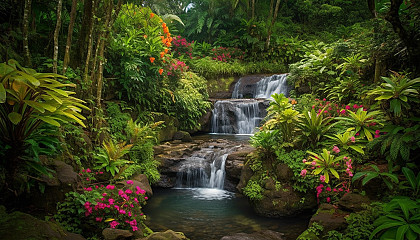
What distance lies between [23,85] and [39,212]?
1.54 meters

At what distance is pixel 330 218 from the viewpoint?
13.5 feet

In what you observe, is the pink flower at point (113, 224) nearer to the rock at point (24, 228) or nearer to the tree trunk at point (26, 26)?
the rock at point (24, 228)

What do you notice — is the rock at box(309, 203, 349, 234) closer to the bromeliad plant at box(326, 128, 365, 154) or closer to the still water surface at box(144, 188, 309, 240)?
the still water surface at box(144, 188, 309, 240)

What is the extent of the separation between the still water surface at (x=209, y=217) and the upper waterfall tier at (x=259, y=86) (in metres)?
6.40

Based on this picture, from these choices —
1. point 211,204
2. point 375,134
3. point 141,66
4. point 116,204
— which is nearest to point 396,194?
point 375,134

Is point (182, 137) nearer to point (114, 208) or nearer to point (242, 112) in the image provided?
point (242, 112)

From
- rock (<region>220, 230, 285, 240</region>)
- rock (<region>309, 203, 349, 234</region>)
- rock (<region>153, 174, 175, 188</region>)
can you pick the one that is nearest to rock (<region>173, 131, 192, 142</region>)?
rock (<region>153, 174, 175, 188</region>)

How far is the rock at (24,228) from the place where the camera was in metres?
2.45

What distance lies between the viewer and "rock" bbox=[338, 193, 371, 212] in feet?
13.6

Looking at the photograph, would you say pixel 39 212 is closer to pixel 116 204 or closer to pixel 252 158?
pixel 116 204

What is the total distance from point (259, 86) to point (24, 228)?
10.7 meters

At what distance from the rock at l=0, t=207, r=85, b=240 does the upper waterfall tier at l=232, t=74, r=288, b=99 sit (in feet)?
32.0

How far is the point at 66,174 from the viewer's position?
145 inches

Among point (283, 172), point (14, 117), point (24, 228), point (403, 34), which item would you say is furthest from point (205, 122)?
point (24, 228)
